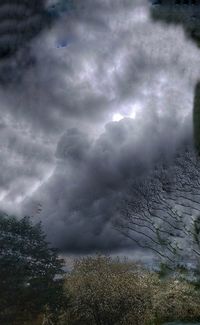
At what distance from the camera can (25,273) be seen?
52781mm

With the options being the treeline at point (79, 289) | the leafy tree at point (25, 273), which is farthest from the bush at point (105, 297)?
the leafy tree at point (25, 273)

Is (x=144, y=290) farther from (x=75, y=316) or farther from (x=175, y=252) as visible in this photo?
(x=175, y=252)

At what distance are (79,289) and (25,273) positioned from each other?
21175mm

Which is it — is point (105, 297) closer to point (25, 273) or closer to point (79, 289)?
point (79, 289)

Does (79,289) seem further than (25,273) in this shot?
No

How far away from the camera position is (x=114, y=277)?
3362cm

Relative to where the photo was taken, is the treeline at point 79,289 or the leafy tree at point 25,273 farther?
the leafy tree at point 25,273

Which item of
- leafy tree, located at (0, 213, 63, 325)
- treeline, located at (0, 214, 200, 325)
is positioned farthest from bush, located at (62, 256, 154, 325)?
leafy tree, located at (0, 213, 63, 325)

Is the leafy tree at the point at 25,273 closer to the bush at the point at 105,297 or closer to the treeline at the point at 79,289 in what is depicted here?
the treeline at the point at 79,289

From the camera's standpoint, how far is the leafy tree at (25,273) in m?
47.9

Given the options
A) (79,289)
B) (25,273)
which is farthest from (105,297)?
(25,273)

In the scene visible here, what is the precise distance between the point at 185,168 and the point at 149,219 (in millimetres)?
7791

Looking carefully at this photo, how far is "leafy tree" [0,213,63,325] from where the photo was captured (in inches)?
1885

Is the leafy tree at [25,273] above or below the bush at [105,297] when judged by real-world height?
above
